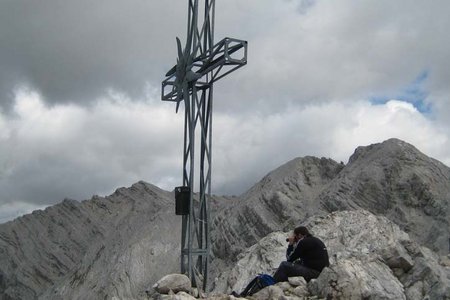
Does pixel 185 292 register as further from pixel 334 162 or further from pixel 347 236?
pixel 334 162

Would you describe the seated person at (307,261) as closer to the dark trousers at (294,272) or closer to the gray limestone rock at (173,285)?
the dark trousers at (294,272)

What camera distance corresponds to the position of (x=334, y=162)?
36438 mm

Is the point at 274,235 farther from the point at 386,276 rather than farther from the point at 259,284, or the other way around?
the point at 386,276

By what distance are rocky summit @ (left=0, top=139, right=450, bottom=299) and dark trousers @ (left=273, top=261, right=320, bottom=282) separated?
0.29 metres

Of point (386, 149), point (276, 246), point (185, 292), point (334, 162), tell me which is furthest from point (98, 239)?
point (185, 292)

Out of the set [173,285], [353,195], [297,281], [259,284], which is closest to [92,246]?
[353,195]

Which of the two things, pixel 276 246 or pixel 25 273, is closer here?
pixel 276 246

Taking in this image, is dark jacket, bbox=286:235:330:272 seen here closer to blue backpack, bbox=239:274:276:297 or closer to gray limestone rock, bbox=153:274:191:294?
blue backpack, bbox=239:274:276:297

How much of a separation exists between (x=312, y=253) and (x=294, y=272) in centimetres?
48

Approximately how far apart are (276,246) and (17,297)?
107 ft

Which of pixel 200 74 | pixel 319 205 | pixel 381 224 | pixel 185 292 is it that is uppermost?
pixel 319 205

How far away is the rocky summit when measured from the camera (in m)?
10.2

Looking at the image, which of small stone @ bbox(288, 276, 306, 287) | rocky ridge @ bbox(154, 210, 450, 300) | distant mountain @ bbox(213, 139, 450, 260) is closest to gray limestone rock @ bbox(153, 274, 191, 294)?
rocky ridge @ bbox(154, 210, 450, 300)

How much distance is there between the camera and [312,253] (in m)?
10.3
